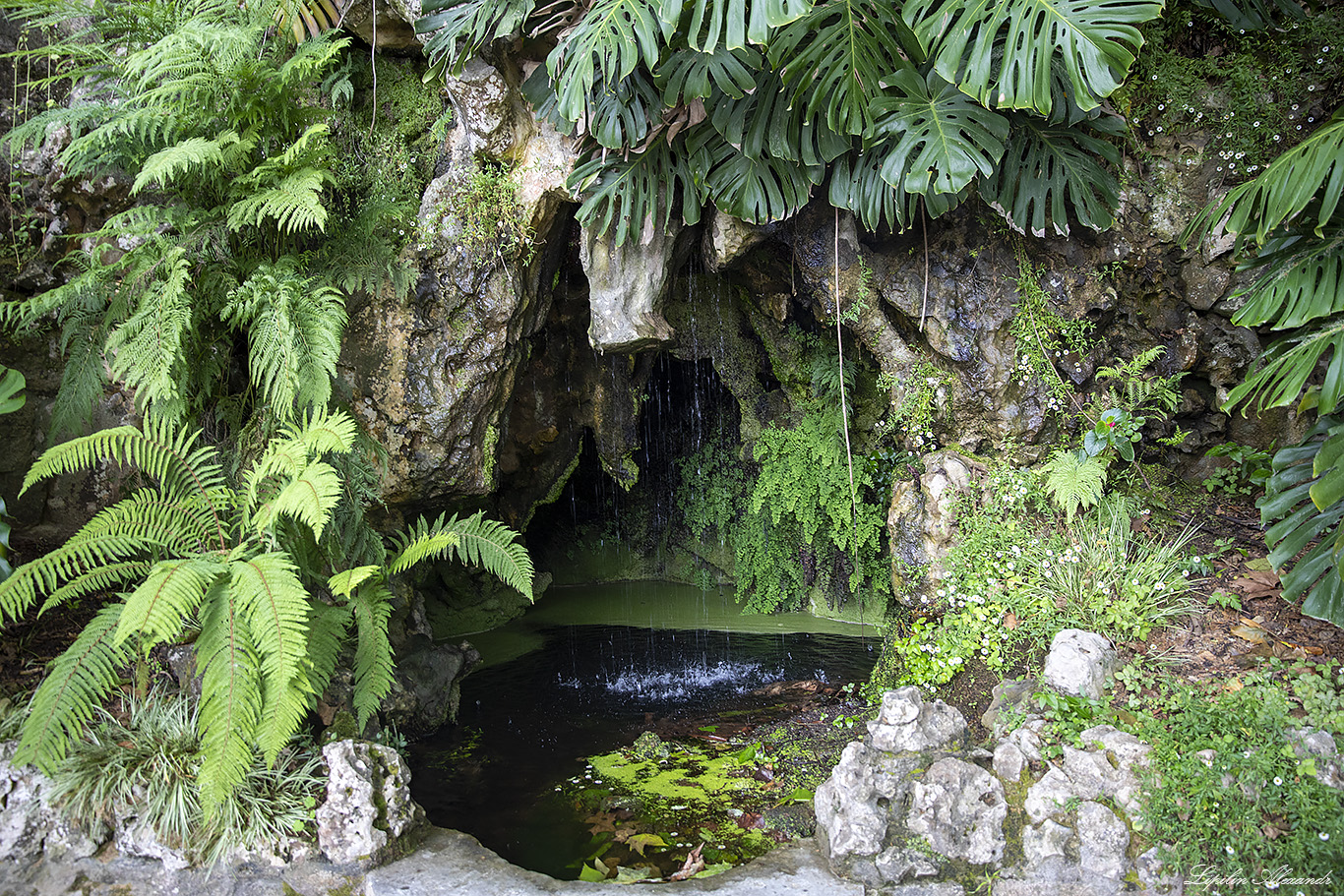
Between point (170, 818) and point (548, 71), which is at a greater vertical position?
point (548, 71)

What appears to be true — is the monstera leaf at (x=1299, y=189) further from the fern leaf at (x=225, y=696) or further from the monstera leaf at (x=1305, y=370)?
the fern leaf at (x=225, y=696)

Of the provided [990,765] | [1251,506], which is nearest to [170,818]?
[990,765]

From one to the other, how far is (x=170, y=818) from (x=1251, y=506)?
5726 mm

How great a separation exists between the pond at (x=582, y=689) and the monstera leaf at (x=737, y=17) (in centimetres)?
380

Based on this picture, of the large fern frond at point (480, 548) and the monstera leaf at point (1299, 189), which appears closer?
the monstera leaf at point (1299, 189)

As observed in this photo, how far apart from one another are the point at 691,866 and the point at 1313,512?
3.19 meters

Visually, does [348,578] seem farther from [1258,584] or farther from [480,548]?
[1258,584]

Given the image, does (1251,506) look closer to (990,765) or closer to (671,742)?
(990,765)

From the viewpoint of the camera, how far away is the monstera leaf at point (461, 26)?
4.08 meters

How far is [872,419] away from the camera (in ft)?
21.2

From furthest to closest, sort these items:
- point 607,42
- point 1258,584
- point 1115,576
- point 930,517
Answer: point 930,517
point 1115,576
point 1258,584
point 607,42

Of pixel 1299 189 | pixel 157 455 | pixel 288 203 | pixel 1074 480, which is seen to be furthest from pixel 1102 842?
pixel 288 203

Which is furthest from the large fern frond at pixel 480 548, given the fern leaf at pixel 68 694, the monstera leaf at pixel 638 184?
the monstera leaf at pixel 638 184

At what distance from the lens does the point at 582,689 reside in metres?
5.55
